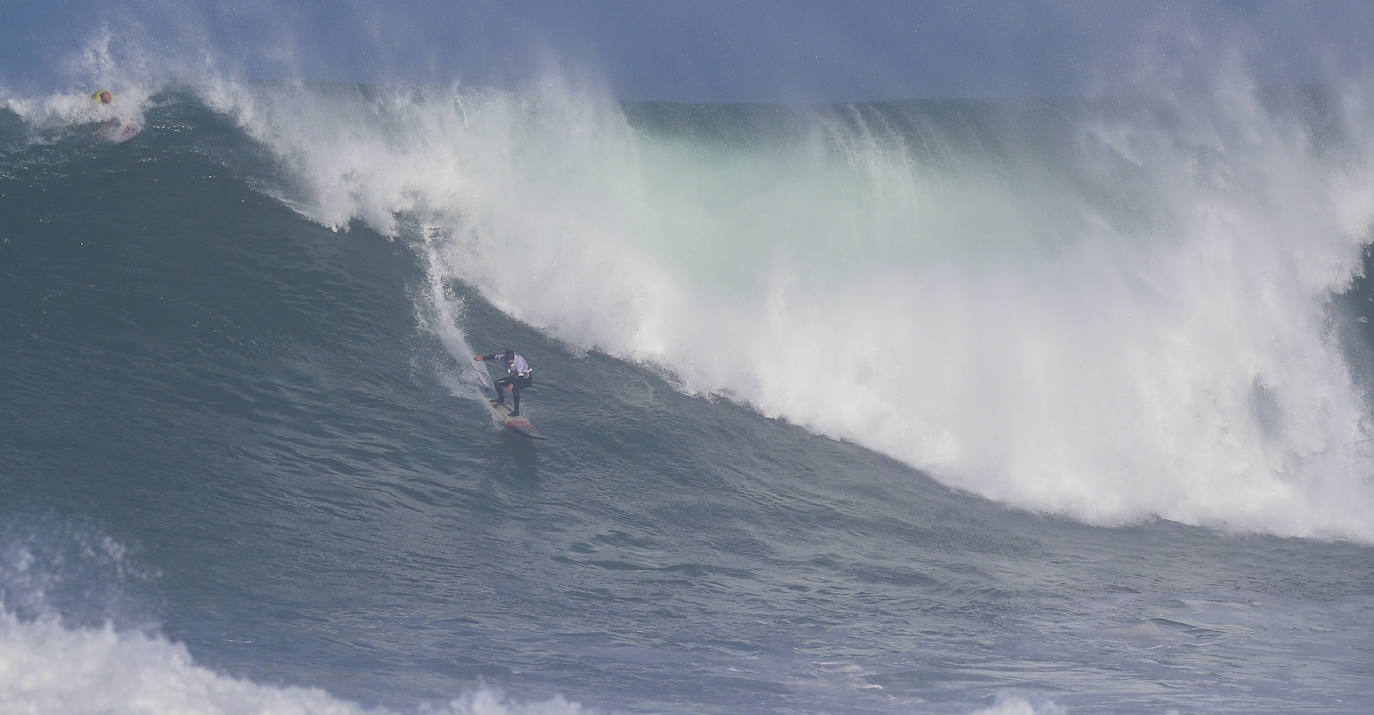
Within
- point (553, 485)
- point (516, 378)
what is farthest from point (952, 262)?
point (553, 485)

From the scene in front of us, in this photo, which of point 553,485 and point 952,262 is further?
point 952,262

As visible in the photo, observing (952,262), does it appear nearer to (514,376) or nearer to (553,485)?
(514,376)

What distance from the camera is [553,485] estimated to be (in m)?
11.4

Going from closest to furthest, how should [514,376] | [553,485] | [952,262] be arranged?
1. [553,485]
2. [514,376]
3. [952,262]

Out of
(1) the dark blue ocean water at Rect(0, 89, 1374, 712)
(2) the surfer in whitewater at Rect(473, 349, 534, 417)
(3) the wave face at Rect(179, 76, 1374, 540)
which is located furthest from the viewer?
(3) the wave face at Rect(179, 76, 1374, 540)

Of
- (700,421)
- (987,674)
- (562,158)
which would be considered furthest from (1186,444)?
(562,158)

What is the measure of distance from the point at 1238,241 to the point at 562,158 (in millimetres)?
10829

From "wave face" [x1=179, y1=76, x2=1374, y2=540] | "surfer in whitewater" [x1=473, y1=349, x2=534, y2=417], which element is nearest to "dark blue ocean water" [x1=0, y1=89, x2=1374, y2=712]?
"wave face" [x1=179, y1=76, x2=1374, y2=540]

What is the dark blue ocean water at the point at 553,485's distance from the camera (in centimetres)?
791

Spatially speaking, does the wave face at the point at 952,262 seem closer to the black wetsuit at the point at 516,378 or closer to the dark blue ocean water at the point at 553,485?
the dark blue ocean water at the point at 553,485

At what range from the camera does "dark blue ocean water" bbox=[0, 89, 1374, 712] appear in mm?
7906

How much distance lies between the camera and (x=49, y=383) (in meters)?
10.6

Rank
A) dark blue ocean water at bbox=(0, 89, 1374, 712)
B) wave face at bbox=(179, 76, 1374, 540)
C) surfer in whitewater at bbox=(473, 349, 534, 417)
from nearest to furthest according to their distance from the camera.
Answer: dark blue ocean water at bbox=(0, 89, 1374, 712)
surfer in whitewater at bbox=(473, 349, 534, 417)
wave face at bbox=(179, 76, 1374, 540)

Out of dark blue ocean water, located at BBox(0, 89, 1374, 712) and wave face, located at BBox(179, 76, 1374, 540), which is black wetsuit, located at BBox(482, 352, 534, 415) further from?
wave face, located at BBox(179, 76, 1374, 540)
